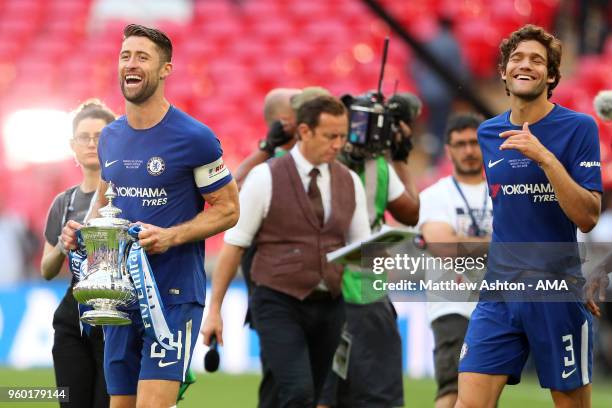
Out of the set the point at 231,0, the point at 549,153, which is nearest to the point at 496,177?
the point at 549,153

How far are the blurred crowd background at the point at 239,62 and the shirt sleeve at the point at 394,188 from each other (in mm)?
6682

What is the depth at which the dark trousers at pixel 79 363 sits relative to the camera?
21.8 feet

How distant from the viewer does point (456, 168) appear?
27.3 feet

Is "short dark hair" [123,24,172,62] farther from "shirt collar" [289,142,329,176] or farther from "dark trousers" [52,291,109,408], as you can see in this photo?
"shirt collar" [289,142,329,176]

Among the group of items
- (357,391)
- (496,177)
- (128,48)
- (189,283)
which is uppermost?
(128,48)

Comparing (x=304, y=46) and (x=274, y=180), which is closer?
(x=274, y=180)

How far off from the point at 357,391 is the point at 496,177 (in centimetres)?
233

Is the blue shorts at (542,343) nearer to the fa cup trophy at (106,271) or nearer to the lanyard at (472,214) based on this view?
the fa cup trophy at (106,271)

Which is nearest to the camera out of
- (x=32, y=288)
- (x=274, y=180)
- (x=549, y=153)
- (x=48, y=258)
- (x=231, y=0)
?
(x=549, y=153)

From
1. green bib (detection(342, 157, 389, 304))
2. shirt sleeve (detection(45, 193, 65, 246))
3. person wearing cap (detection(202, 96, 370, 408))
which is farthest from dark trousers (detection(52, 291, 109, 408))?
green bib (detection(342, 157, 389, 304))

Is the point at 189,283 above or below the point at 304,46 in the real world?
below

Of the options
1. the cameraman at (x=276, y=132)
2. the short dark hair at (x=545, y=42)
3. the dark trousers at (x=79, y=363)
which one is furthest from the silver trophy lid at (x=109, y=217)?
the cameraman at (x=276, y=132)

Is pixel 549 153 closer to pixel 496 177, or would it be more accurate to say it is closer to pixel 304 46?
pixel 496 177

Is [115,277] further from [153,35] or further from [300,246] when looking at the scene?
[300,246]
